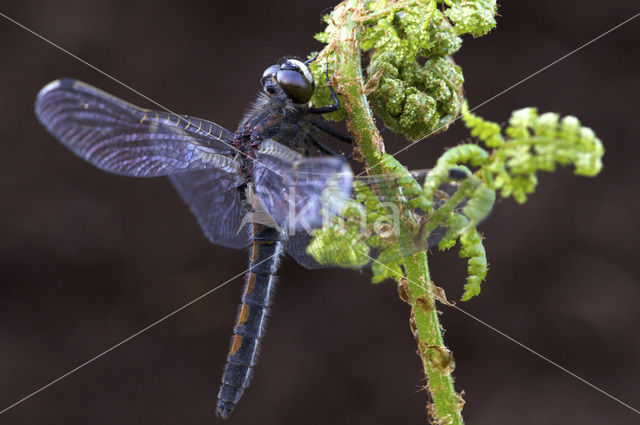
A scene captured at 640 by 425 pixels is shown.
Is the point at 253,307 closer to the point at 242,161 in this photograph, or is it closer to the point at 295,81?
the point at 242,161

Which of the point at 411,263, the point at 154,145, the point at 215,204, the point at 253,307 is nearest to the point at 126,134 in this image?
the point at 154,145

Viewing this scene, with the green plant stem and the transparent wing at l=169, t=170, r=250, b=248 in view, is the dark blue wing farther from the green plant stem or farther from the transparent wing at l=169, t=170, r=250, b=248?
the green plant stem

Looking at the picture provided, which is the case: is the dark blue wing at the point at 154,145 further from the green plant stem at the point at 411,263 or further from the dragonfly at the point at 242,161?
the green plant stem at the point at 411,263

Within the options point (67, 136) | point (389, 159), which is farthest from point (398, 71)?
point (67, 136)

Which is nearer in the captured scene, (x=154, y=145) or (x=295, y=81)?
(x=295, y=81)

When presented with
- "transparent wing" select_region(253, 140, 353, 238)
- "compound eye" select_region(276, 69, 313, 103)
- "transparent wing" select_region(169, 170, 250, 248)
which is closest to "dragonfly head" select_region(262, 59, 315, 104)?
"compound eye" select_region(276, 69, 313, 103)

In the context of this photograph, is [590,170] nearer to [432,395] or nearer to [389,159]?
[389,159]
